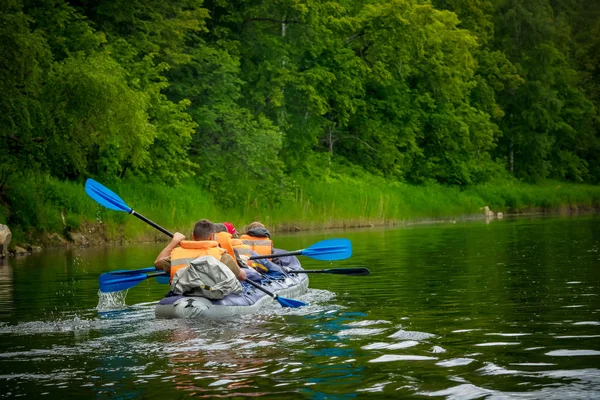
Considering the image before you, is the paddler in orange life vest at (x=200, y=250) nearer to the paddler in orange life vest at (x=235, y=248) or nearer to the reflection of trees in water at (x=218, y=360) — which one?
the paddler in orange life vest at (x=235, y=248)

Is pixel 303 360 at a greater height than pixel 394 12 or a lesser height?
lesser

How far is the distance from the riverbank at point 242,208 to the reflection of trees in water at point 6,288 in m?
4.88

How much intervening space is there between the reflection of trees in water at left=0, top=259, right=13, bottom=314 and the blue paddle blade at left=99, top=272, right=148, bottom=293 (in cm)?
126

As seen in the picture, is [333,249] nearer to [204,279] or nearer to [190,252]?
[190,252]

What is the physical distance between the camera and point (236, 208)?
3519cm

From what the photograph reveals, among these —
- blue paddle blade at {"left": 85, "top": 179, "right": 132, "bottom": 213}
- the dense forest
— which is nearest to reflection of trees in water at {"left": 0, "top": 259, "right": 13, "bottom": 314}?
blue paddle blade at {"left": 85, "top": 179, "right": 132, "bottom": 213}

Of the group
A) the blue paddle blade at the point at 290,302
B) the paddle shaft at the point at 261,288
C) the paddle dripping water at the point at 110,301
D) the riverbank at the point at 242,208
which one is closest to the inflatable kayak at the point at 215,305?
the paddle shaft at the point at 261,288

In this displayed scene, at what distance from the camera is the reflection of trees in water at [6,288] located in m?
14.0

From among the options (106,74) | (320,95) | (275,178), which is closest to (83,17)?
(106,74)

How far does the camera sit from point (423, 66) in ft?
166

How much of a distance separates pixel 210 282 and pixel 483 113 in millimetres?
43589

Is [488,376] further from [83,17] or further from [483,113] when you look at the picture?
[483,113]

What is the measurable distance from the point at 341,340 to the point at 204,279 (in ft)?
9.70

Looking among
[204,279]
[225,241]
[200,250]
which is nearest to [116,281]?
[225,241]
